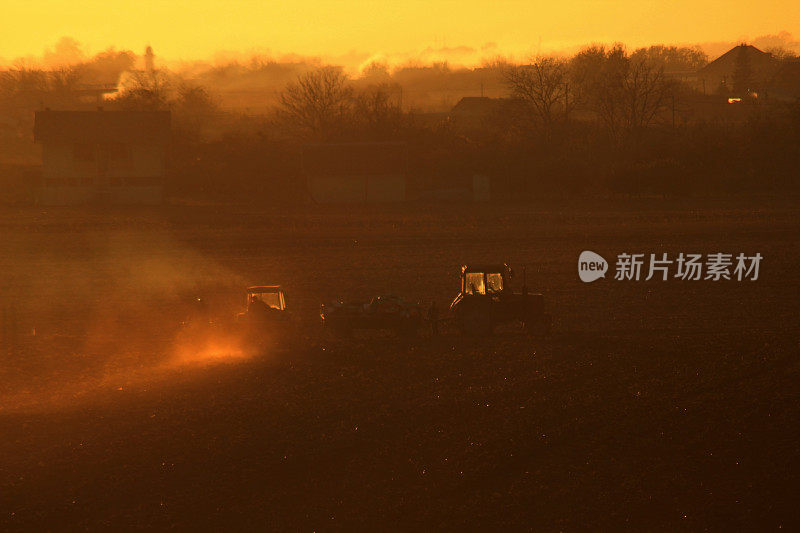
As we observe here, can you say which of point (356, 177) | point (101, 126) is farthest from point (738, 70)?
point (101, 126)

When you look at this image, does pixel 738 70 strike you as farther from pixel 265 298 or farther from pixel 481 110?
pixel 265 298

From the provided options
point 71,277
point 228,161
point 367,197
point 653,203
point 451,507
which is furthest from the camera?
point 228,161

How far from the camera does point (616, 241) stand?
3903cm

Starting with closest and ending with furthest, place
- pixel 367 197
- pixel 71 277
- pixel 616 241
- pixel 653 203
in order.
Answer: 1. pixel 71 277
2. pixel 616 241
3. pixel 653 203
4. pixel 367 197

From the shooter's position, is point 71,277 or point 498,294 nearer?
point 498,294

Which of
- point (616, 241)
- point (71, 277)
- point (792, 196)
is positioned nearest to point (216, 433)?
point (71, 277)

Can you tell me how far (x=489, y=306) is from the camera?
1972 centimetres

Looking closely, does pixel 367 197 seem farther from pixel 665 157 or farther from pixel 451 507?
pixel 451 507

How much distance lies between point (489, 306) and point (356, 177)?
4604cm

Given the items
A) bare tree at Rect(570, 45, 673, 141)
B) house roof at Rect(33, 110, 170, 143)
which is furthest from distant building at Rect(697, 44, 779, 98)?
house roof at Rect(33, 110, 170, 143)

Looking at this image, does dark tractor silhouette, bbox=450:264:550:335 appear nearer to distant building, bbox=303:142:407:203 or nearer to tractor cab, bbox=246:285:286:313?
tractor cab, bbox=246:285:286:313

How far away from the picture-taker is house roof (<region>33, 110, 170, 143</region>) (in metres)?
68.3

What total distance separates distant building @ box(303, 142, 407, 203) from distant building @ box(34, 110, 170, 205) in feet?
36.7

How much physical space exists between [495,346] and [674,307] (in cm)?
680
